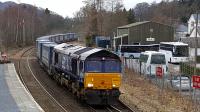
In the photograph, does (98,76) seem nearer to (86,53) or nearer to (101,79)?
(101,79)

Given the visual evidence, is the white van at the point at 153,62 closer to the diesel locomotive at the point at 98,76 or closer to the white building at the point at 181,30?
the diesel locomotive at the point at 98,76

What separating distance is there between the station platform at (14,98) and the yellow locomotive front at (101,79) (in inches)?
115

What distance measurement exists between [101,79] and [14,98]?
5336 millimetres

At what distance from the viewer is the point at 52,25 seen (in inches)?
4983

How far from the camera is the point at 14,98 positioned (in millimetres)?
25547

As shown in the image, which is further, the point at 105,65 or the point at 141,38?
the point at 141,38

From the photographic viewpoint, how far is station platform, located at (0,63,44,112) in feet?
71.9

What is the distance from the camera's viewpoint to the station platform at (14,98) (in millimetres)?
21906

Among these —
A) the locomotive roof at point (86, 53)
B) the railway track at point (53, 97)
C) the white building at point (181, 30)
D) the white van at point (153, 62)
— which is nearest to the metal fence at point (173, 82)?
the white van at point (153, 62)

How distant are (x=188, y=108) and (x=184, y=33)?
3896 inches

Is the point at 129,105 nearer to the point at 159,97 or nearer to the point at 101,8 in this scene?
the point at 159,97

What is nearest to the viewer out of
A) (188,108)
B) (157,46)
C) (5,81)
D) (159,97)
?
(188,108)

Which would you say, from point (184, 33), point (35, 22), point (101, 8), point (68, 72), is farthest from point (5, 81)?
point (184, 33)

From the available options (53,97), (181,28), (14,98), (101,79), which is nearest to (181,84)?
(101,79)
